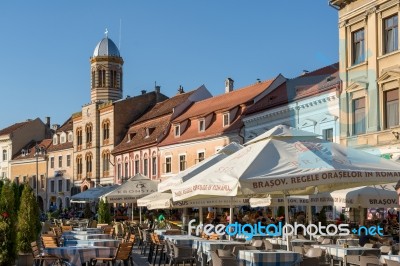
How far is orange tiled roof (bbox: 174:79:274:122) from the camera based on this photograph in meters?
46.3

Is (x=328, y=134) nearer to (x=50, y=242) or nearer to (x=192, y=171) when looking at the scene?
(x=192, y=171)

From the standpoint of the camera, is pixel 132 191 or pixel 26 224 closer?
pixel 26 224

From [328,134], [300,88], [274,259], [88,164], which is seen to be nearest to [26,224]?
[274,259]

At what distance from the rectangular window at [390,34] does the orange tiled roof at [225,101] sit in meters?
16.3

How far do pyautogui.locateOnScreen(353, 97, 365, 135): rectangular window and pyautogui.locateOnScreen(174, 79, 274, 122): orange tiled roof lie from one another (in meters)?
14.2

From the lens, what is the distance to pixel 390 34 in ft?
94.2

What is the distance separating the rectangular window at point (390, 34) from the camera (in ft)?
92.8

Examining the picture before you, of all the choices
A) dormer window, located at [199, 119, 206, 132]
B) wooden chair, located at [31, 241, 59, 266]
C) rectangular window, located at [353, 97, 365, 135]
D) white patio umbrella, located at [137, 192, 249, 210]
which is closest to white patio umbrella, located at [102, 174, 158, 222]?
white patio umbrella, located at [137, 192, 249, 210]

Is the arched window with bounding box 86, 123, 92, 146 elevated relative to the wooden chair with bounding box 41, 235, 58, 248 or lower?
elevated

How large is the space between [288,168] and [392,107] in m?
16.2

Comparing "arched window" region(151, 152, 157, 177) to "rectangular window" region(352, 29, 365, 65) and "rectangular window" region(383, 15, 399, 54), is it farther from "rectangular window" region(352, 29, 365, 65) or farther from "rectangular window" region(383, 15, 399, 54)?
"rectangular window" region(383, 15, 399, 54)

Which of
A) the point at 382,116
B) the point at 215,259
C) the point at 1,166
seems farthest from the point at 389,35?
the point at 1,166

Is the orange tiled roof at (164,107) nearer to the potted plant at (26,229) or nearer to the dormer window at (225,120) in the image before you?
the dormer window at (225,120)

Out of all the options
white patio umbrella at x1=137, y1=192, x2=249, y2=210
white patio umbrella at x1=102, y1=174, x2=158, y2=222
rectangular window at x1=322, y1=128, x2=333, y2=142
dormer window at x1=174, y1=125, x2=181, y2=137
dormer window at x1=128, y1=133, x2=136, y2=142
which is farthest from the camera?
dormer window at x1=128, y1=133, x2=136, y2=142
